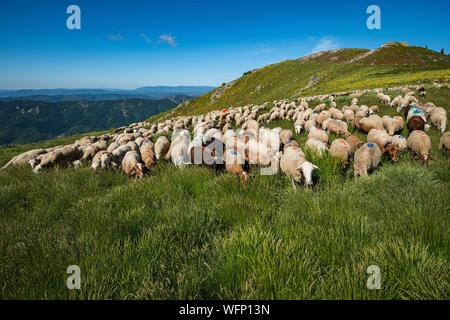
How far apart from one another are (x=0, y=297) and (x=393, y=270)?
3.61 meters

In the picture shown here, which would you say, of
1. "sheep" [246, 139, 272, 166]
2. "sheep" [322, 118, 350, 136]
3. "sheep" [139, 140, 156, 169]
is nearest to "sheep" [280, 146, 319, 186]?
"sheep" [246, 139, 272, 166]

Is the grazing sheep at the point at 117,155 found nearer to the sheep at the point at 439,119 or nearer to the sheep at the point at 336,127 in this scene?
the sheep at the point at 336,127

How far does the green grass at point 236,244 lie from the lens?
252 centimetres

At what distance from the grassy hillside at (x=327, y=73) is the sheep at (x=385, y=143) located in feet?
94.9

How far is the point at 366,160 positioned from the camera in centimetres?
722

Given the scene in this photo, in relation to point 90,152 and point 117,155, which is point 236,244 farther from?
point 90,152

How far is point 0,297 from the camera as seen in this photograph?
2.51m

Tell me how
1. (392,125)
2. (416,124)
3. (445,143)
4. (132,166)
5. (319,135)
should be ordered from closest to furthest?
(132,166), (445,143), (319,135), (416,124), (392,125)

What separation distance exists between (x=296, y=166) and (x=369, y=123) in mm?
7268

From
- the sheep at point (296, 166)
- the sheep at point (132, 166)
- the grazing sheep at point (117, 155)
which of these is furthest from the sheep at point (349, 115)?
the grazing sheep at point (117, 155)

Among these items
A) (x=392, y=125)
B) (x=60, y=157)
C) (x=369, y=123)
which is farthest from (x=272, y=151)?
(x=60, y=157)
